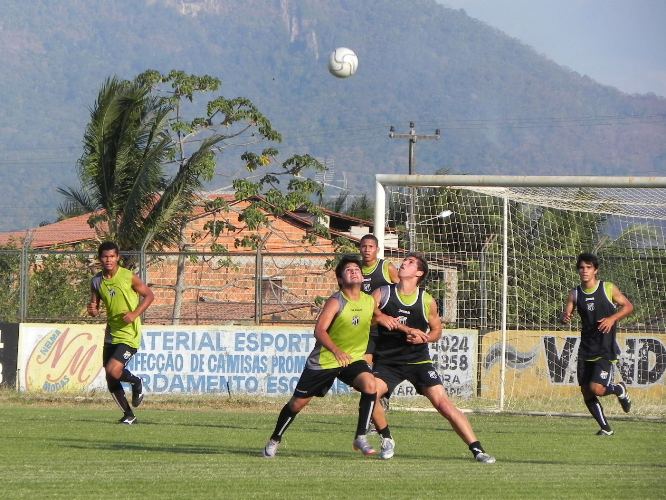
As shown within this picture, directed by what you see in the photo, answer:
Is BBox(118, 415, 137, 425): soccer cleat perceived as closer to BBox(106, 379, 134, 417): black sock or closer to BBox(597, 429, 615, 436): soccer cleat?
BBox(106, 379, 134, 417): black sock

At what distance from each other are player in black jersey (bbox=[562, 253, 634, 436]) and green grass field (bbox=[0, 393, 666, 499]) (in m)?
0.59

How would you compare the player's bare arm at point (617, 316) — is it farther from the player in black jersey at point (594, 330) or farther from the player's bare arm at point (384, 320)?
the player's bare arm at point (384, 320)

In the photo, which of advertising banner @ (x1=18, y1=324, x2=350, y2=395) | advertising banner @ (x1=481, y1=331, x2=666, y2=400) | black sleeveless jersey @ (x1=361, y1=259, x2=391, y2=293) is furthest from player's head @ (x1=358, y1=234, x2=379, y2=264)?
advertising banner @ (x1=18, y1=324, x2=350, y2=395)

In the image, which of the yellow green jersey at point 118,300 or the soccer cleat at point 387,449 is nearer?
the soccer cleat at point 387,449

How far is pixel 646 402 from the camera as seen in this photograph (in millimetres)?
19031

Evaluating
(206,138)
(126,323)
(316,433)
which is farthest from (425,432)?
(206,138)

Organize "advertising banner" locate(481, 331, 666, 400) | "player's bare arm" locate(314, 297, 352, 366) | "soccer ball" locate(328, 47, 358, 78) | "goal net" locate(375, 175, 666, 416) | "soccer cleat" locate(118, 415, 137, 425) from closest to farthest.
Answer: "player's bare arm" locate(314, 297, 352, 366) → "soccer cleat" locate(118, 415, 137, 425) → "goal net" locate(375, 175, 666, 416) → "advertising banner" locate(481, 331, 666, 400) → "soccer ball" locate(328, 47, 358, 78)

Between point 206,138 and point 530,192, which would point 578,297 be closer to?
point 530,192

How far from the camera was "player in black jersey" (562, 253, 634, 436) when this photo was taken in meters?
13.7

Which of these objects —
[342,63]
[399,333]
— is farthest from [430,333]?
[342,63]

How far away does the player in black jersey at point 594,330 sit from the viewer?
1366cm

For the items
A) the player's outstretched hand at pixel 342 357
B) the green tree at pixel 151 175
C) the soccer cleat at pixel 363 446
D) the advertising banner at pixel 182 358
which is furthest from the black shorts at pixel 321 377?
the green tree at pixel 151 175

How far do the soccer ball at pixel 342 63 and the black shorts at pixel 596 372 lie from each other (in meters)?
11.2

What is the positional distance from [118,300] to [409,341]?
4485mm
